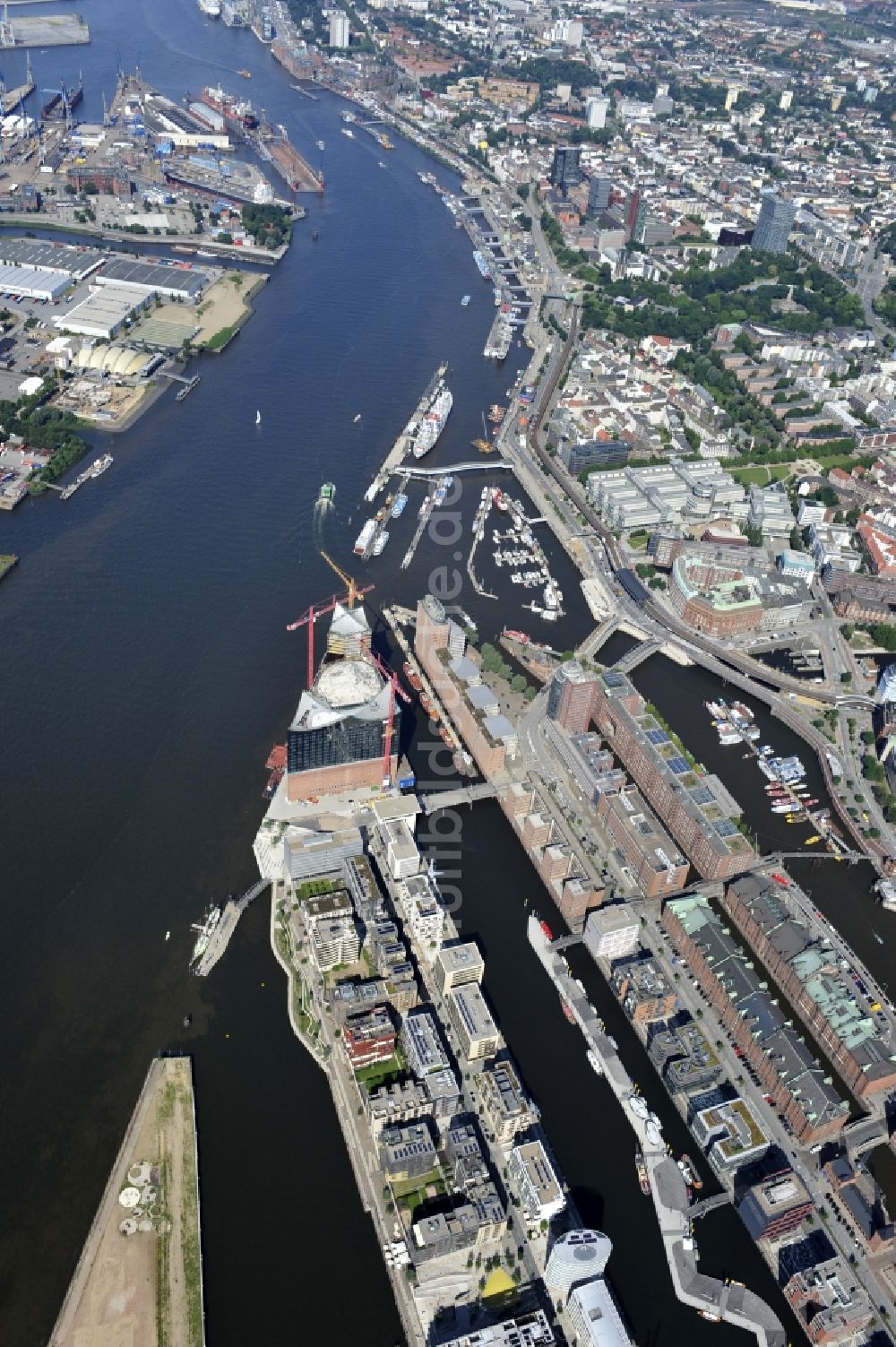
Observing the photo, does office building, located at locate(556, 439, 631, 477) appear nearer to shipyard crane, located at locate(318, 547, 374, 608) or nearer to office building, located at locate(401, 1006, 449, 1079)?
shipyard crane, located at locate(318, 547, 374, 608)

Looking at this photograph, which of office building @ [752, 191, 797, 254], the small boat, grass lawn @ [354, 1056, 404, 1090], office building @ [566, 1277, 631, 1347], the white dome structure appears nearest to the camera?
office building @ [566, 1277, 631, 1347]

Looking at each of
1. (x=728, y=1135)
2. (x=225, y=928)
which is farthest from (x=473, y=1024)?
(x=225, y=928)

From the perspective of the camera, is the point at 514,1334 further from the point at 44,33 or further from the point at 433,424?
the point at 44,33

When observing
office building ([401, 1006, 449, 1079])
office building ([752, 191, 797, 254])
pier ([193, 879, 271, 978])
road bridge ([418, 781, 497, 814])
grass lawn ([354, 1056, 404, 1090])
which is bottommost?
grass lawn ([354, 1056, 404, 1090])

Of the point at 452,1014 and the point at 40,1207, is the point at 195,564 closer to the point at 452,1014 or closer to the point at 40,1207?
the point at 452,1014

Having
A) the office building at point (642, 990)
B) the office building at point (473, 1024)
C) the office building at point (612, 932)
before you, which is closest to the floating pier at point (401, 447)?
the office building at point (612, 932)

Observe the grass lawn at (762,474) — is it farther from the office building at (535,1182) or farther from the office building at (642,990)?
the office building at (535,1182)

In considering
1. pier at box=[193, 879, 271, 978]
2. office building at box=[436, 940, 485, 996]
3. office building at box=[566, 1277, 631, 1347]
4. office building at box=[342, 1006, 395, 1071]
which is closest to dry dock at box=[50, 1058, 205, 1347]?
pier at box=[193, 879, 271, 978]
